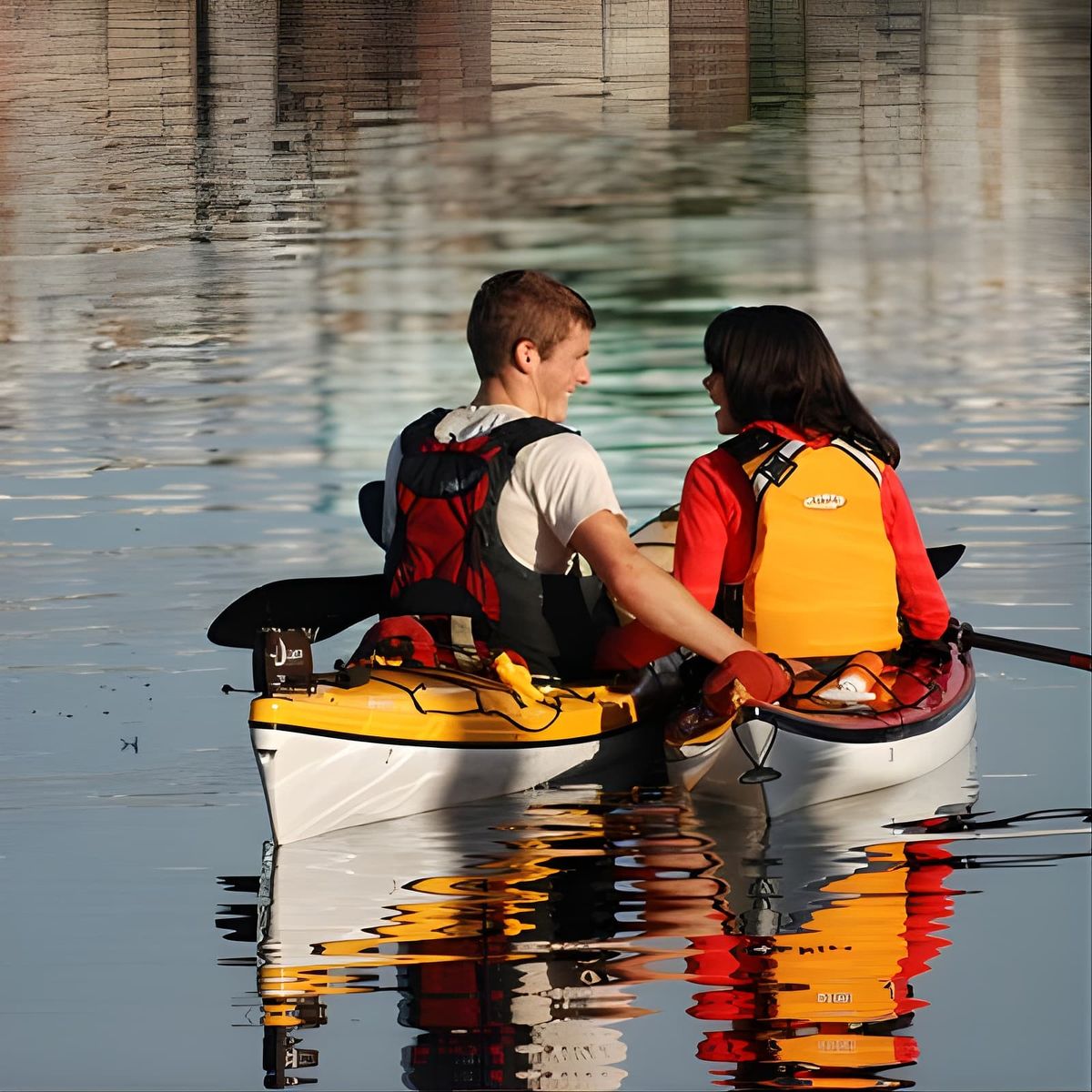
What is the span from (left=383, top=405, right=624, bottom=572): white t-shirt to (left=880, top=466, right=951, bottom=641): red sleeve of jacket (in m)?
0.75

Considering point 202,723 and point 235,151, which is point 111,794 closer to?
point 202,723

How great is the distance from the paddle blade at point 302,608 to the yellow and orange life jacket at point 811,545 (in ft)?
3.69

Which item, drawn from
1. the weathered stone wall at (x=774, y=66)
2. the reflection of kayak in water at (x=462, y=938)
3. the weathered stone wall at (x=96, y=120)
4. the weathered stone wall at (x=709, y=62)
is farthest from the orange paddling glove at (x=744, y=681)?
the weathered stone wall at (x=774, y=66)

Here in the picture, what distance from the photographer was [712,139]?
74.5 ft

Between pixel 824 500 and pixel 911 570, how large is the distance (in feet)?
1.58

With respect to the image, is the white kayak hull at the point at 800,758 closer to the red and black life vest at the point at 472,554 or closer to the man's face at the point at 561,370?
the red and black life vest at the point at 472,554

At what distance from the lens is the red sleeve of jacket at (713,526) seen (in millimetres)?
6152

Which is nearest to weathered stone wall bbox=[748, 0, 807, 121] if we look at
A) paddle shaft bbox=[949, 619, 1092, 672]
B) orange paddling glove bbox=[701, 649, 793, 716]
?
paddle shaft bbox=[949, 619, 1092, 672]

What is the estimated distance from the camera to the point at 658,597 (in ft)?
19.6

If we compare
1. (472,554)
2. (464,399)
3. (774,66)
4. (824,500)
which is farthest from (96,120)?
(824,500)

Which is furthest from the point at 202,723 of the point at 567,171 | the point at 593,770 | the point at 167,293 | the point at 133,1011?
the point at 567,171

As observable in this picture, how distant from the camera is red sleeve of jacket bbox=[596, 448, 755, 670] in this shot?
615 cm

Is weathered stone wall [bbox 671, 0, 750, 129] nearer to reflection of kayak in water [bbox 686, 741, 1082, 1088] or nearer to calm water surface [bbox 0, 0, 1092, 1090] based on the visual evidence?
calm water surface [bbox 0, 0, 1092, 1090]

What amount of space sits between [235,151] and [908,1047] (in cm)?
1845
